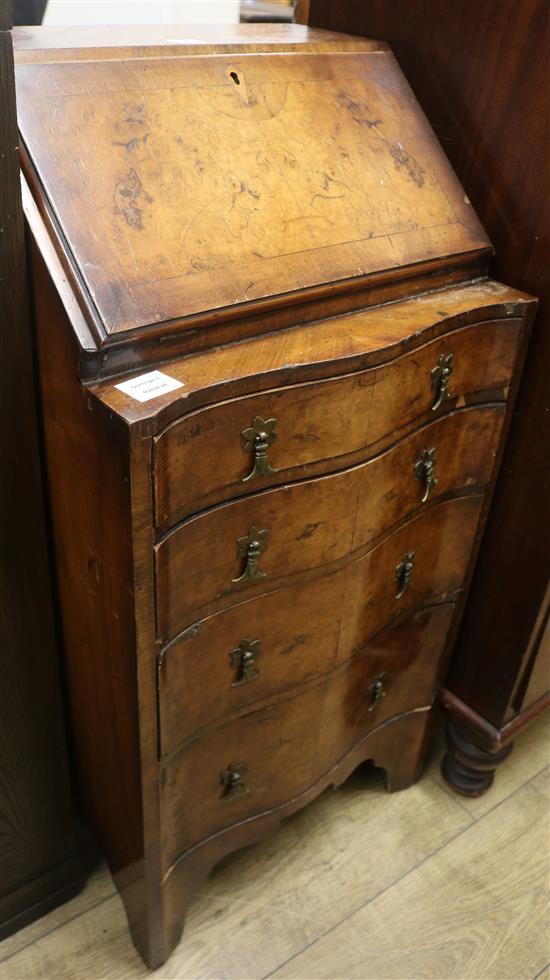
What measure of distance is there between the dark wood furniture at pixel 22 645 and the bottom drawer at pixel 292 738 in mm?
227

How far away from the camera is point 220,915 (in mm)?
1440

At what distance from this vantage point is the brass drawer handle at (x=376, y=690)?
1408mm

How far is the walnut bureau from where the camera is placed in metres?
0.92

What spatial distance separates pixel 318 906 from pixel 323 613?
0.58 metres

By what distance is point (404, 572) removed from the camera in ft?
4.28

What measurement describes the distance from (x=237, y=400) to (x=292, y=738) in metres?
0.61

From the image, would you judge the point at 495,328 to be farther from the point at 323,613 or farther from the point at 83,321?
the point at 83,321

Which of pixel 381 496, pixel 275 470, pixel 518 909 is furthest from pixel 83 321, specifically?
pixel 518 909

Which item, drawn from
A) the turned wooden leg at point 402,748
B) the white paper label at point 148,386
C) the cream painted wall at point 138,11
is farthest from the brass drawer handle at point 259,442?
the cream painted wall at point 138,11

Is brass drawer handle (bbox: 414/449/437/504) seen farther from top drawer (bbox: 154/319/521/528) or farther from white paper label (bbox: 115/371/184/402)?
white paper label (bbox: 115/371/184/402)

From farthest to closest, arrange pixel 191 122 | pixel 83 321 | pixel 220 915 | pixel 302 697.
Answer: pixel 220 915, pixel 302 697, pixel 191 122, pixel 83 321

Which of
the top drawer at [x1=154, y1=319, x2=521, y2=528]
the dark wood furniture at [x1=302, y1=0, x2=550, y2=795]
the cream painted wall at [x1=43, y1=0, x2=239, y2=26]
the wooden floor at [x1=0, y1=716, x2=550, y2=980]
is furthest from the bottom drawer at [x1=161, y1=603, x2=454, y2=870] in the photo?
the cream painted wall at [x1=43, y1=0, x2=239, y2=26]

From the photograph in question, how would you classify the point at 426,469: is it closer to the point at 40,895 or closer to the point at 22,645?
the point at 22,645

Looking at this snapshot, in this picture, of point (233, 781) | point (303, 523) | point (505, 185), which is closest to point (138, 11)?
point (505, 185)
